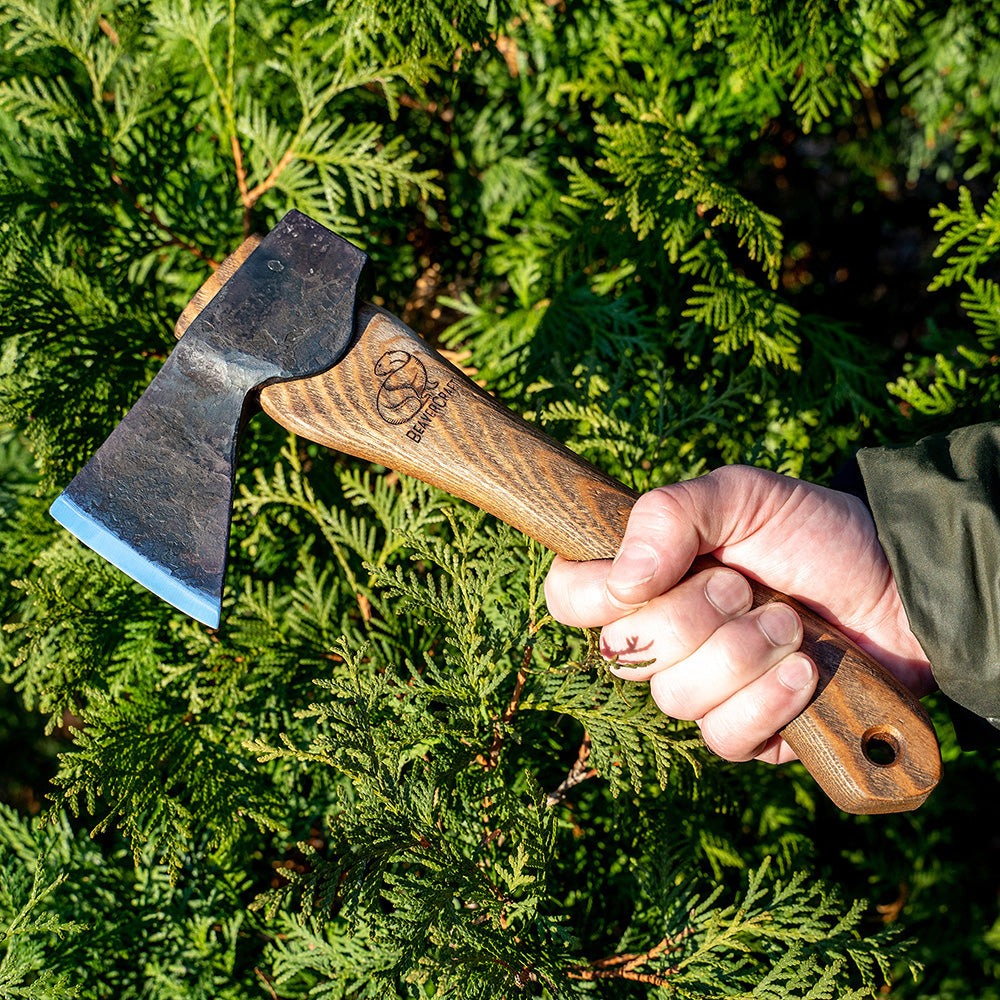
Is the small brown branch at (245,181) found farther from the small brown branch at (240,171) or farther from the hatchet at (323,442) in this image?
the hatchet at (323,442)

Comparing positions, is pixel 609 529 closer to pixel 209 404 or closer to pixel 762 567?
pixel 762 567

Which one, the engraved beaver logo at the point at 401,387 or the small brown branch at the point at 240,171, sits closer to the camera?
the engraved beaver logo at the point at 401,387

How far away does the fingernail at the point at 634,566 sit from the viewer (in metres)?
1.70

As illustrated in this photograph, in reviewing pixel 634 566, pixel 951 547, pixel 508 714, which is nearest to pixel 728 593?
pixel 634 566

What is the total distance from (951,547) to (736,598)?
1.89 feet

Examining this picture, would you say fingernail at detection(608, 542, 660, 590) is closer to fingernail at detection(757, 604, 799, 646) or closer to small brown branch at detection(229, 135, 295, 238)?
fingernail at detection(757, 604, 799, 646)

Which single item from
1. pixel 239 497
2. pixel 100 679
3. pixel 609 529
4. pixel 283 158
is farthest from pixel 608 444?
pixel 100 679

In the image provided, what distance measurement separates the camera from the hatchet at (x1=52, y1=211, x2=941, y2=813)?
172 centimetres

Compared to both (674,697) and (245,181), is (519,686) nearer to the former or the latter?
(674,697)

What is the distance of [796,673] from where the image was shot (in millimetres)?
1685

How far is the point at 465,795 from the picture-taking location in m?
2.00

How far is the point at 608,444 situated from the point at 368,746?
1081 mm

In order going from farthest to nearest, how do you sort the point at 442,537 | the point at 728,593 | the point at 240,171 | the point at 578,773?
the point at 240,171 < the point at 442,537 < the point at 578,773 < the point at 728,593

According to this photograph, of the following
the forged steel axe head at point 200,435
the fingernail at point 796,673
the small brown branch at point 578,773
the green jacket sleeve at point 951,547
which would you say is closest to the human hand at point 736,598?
the fingernail at point 796,673
